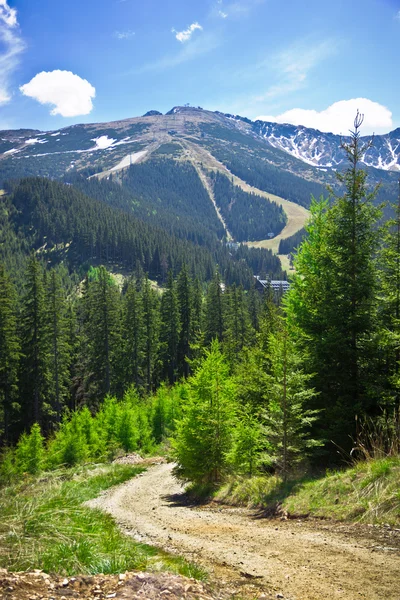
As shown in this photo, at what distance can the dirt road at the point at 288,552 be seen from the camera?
17.9 feet

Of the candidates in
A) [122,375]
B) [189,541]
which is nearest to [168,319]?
[122,375]

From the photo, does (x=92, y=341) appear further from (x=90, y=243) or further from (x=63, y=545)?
(x=90, y=243)

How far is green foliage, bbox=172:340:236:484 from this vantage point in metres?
16.4

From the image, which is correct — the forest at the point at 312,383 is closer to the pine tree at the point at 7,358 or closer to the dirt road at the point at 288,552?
the dirt road at the point at 288,552

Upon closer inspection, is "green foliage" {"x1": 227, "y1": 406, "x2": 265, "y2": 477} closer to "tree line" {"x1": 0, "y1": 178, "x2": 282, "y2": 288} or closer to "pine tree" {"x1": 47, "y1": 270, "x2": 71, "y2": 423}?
"pine tree" {"x1": 47, "y1": 270, "x2": 71, "y2": 423}

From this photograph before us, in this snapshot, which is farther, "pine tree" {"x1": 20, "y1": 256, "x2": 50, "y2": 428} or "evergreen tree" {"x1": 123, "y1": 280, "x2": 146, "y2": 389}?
"evergreen tree" {"x1": 123, "y1": 280, "x2": 146, "y2": 389}

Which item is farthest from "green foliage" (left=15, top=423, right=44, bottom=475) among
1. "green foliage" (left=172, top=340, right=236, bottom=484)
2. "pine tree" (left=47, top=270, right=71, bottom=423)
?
"pine tree" (left=47, top=270, right=71, bottom=423)

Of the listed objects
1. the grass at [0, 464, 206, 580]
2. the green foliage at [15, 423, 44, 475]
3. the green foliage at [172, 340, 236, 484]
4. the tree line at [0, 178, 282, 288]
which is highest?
the tree line at [0, 178, 282, 288]

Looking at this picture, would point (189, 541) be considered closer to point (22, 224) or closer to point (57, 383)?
point (57, 383)

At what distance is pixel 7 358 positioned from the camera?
124 ft

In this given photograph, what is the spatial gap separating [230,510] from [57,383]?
3431cm

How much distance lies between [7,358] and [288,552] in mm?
36595

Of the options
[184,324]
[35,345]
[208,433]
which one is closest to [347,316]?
[208,433]

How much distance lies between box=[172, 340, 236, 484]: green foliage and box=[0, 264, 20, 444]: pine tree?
86.8ft
